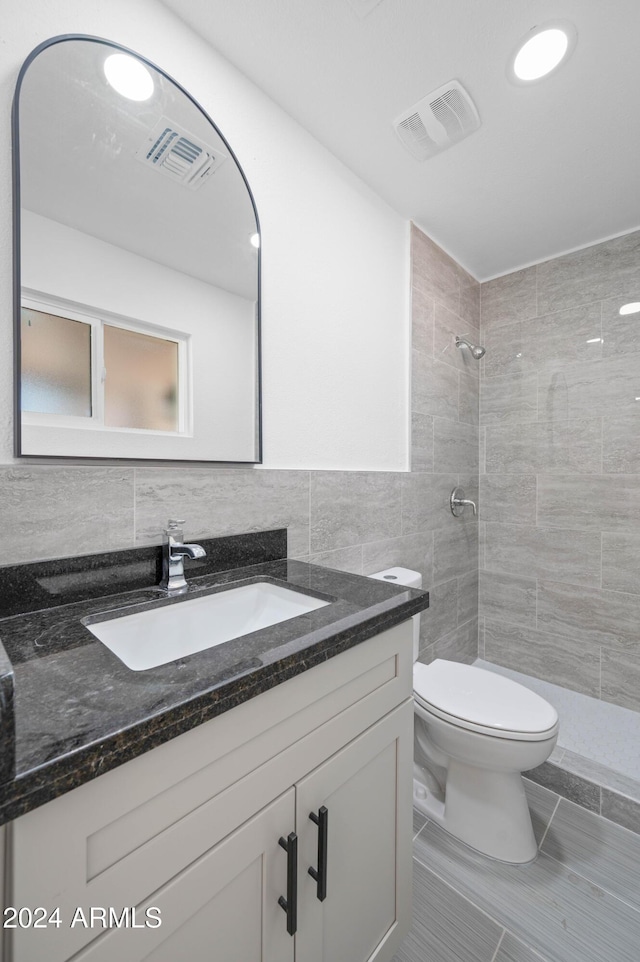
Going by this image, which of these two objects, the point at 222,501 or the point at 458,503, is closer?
the point at 222,501

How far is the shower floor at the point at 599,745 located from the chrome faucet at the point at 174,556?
166cm

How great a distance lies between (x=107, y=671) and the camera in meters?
0.58

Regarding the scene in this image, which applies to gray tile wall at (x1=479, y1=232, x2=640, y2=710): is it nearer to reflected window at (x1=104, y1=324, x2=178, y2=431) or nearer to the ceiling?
the ceiling

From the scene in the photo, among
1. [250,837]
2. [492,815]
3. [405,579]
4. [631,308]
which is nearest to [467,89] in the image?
[631,308]

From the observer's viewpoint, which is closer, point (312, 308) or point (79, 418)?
point (79, 418)

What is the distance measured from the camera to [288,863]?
658 mm

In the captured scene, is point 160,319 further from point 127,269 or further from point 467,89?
point 467,89

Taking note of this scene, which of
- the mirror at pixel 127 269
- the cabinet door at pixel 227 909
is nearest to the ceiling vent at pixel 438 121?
the mirror at pixel 127 269

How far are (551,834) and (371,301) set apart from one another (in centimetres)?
212

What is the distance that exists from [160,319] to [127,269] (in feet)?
0.43

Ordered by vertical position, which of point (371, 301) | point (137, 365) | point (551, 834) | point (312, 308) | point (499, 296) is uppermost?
point (499, 296)

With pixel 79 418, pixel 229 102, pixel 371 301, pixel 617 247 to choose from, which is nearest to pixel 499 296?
pixel 617 247

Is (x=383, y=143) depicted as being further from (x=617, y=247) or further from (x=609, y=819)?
(x=609, y=819)

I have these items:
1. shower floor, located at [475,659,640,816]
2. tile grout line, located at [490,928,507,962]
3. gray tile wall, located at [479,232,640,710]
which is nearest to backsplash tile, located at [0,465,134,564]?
tile grout line, located at [490,928,507,962]
